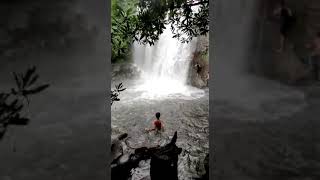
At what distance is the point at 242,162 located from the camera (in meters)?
2.03

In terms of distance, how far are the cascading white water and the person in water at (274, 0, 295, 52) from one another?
205 inches

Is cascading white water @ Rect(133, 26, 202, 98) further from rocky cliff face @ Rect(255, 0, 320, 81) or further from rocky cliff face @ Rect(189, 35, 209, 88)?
rocky cliff face @ Rect(255, 0, 320, 81)

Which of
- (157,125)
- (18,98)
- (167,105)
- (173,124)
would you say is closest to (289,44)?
(18,98)

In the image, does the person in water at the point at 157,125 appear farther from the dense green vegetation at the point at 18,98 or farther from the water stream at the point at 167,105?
the dense green vegetation at the point at 18,98

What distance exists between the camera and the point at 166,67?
8789 mm

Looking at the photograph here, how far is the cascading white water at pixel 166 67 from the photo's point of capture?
25.6 feet

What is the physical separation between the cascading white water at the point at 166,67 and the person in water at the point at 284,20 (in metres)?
5.20

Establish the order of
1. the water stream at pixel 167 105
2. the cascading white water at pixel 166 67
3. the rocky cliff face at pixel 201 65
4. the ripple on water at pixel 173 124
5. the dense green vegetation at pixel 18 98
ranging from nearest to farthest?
1. the dense green vegetation at pixel 18 98
2. the ripple on water at pixel 173 124
3. the water stream at pixel 167 105
4. the rocky cliff face at pixel 201 65
5. the cascading white water at pixel 166 67

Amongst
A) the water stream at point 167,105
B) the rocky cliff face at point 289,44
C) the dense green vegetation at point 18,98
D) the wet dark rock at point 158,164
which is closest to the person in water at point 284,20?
the rocky cliff face at point 289,44

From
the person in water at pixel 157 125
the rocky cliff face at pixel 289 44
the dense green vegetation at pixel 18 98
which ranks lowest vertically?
the person in water at pixel 157 125

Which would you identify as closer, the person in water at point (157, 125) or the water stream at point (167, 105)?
the water stream at point (167, 105)

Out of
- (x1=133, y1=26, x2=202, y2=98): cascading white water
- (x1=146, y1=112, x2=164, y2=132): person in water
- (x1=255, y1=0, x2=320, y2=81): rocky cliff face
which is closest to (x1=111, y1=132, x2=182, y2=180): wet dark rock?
(x1=146, y1=112, x2=164, y2=132): person in water

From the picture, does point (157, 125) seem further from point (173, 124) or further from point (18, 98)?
point (18, 98)

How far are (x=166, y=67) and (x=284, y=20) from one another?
6.89 meters
